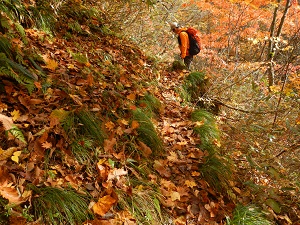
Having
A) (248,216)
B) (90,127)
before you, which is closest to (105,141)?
(90,127)

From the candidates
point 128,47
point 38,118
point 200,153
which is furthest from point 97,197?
point 128,47

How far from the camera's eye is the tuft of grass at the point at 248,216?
8.04ft

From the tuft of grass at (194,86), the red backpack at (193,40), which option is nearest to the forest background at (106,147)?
the tuft of grass at (194,86)

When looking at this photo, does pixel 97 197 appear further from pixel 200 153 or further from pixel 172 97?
pixel 172 97

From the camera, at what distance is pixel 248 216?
2541 mm

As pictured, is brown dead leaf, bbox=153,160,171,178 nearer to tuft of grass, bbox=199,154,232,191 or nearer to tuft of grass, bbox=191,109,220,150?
tuft of grass, bbox=199,154,232,191

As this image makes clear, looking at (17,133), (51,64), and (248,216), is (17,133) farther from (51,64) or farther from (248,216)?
(248,216)

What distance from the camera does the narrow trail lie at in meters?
2.57

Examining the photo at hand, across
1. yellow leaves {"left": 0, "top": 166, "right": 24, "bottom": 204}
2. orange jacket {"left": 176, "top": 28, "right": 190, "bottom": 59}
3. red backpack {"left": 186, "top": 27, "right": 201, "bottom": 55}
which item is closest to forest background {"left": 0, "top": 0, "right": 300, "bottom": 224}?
yellow leaves {"left": 0, "top": 166, "right": 24, "bottom": 204}

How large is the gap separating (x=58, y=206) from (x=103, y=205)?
358 mm

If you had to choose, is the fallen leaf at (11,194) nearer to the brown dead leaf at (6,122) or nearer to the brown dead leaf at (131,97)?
the brown dead leaf at (6,122)

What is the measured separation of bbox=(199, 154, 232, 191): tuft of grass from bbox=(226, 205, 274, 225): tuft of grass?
341 millimetres

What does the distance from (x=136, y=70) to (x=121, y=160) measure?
266 cm

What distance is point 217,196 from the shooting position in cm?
285
